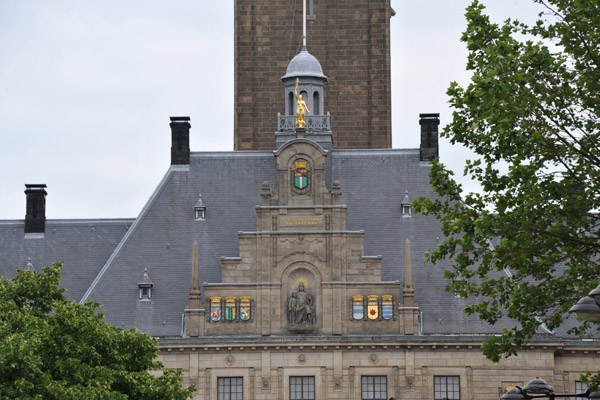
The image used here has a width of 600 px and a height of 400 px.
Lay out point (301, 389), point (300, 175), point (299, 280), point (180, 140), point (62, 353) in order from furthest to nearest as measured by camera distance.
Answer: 1. point (180, 140)
2. point (300, 175)
3. point (299, 280)
4. point (301, 389)
5. point (62, 353)

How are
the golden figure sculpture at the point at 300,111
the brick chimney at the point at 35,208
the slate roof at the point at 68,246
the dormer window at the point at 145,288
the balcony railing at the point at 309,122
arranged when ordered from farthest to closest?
the brick chimney at the point at 35,208 < the balcony railing at the point at 309,122 < the slate roof at the point at 68,246 < the golden figure sculpture at the point at 300,111 < the dormer window at the point at 145,288

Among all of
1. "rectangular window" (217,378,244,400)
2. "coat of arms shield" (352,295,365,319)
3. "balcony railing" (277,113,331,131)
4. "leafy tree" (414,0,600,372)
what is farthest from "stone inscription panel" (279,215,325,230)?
"leafy tree" (414,0,600,372)

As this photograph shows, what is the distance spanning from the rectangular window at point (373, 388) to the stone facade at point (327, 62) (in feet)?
68.4

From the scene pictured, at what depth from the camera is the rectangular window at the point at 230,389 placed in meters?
87.2

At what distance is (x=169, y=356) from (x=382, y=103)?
81.5ft

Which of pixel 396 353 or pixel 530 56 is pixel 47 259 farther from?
pixel 530 56

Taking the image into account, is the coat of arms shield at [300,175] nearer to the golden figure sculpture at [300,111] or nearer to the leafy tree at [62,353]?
the golden figure sculpture at [300,111]

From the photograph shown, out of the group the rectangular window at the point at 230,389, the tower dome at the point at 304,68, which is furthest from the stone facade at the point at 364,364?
the tower dome at the point at 304,68

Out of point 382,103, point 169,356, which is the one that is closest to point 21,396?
point 169,356

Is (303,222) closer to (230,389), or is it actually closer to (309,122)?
(309,122)

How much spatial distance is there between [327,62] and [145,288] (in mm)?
22250

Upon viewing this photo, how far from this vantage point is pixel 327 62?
104938 mm

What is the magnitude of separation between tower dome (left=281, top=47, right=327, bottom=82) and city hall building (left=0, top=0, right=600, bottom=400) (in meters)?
0.69

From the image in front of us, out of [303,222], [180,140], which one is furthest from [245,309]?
[180,140]
